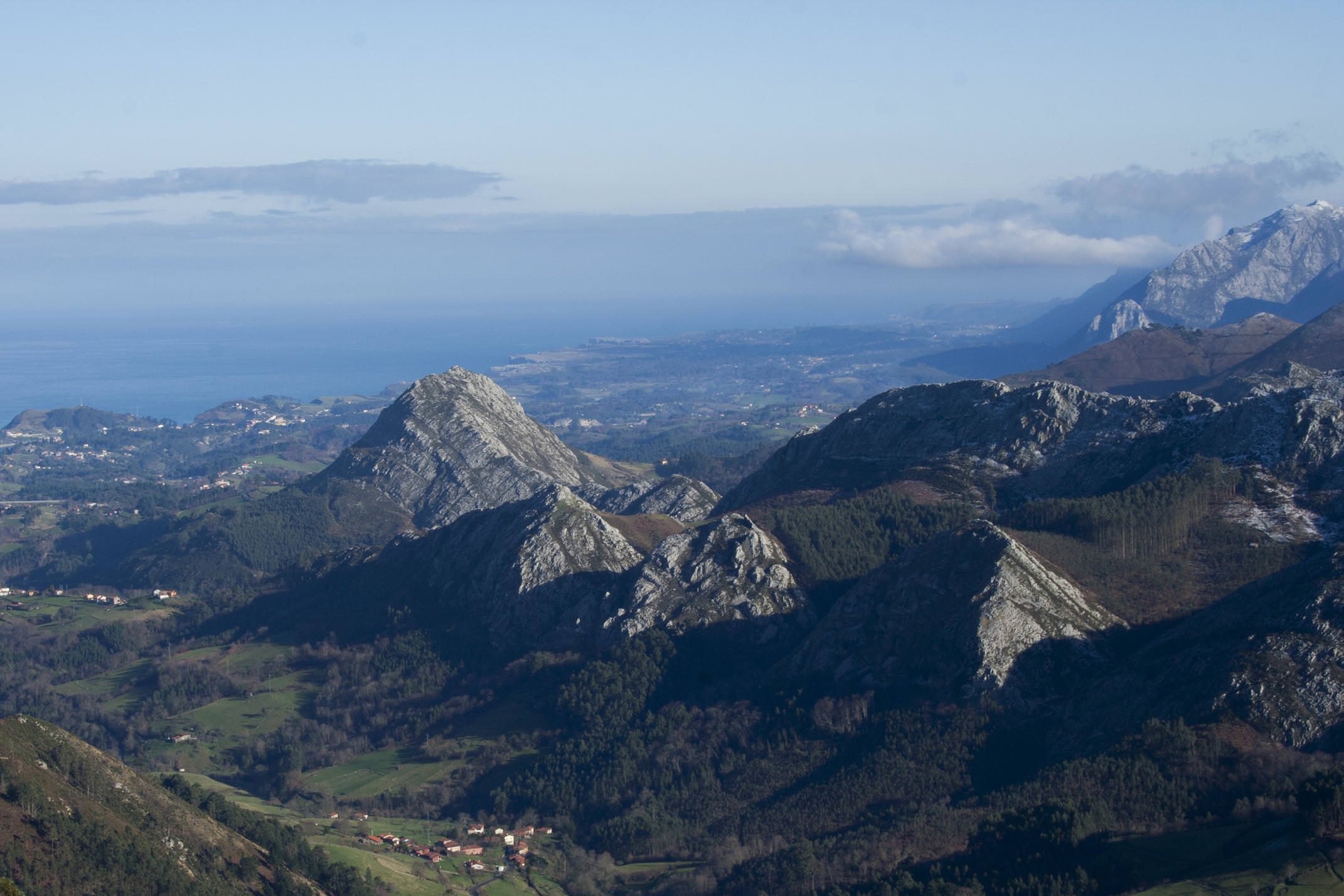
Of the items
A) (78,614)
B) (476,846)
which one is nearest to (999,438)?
(476,846)

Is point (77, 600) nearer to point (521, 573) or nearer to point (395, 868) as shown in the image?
point (521, 573)

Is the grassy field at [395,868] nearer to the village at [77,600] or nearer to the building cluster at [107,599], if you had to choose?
the village at [77,600]

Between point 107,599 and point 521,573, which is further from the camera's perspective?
point 107,599

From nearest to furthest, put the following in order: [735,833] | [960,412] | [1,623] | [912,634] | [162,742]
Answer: [735,833], [912,634], [162,742], [960,412], [1,623]

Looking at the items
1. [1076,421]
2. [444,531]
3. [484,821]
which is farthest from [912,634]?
[444,531]

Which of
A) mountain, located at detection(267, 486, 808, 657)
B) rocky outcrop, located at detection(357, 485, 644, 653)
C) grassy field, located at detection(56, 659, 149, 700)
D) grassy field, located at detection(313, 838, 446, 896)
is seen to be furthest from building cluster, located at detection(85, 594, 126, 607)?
grassy field, located at detection(313, 838, 446, 896)

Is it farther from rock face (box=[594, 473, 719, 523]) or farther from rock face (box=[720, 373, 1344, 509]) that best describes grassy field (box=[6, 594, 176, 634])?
rock face (box=[720, 373, 1344, 509])

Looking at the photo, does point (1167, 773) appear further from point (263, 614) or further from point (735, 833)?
point (263, 614)
